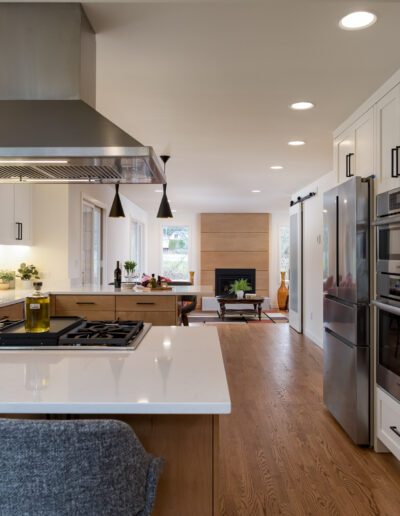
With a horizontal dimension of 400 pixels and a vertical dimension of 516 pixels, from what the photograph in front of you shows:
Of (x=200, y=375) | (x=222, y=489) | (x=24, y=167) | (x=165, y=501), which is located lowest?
(x=222, y=489)

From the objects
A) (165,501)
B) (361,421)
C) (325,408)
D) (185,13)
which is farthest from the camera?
(325,408)

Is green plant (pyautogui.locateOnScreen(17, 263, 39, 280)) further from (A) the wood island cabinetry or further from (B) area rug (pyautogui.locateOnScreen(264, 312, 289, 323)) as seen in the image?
(B) area rug (pyautogui.locateOnScreen(264, 312, 289, 323))

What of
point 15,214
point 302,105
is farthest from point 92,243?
point 302,105

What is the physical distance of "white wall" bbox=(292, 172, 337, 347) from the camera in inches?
245

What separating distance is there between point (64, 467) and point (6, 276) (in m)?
3.89

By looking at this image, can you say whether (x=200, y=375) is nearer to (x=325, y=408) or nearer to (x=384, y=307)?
(x=384, y=307)

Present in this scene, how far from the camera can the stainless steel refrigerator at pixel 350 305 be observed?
2.97m

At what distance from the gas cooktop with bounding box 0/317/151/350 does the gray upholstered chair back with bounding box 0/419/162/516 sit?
778mm

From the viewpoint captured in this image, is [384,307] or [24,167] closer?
[24,167]

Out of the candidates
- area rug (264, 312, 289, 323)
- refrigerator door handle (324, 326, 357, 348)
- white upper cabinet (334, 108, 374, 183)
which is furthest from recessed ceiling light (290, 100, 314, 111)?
area rug (264, 312, 289, 323)

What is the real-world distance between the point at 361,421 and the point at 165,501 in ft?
6.38

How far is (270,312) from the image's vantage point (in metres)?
10.3

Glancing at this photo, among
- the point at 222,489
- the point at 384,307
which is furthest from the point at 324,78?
the point at 222,489

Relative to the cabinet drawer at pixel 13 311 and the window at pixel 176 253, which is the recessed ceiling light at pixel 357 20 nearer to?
the cabinet drawer at pixel 13 311
